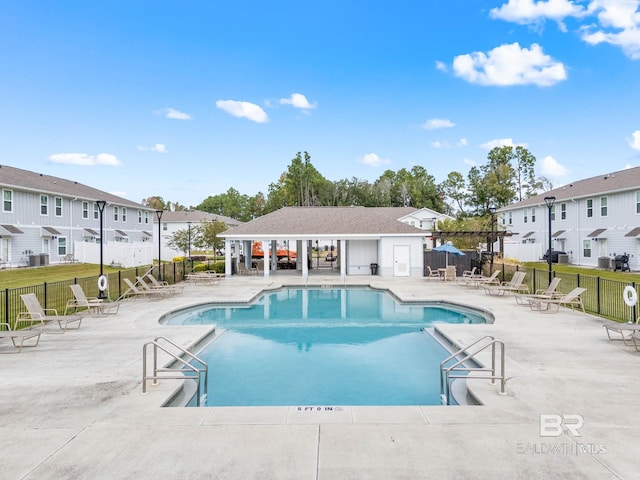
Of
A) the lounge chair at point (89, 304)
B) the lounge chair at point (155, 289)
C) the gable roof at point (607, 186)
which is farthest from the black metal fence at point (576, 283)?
the lounge chair at point (155, 289)

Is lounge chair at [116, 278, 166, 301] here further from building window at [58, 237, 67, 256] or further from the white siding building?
the white siding building

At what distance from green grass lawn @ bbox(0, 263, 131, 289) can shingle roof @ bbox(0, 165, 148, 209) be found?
556 centimetres

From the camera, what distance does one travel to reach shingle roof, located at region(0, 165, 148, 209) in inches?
1074

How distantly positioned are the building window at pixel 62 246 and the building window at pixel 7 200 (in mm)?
4563

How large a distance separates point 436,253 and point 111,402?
2449 cm

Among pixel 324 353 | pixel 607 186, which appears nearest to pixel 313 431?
pixel 324 353

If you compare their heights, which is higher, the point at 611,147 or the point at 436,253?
the point at 611,147

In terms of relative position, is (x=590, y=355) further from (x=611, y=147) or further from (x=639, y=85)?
(x=611, y=147)

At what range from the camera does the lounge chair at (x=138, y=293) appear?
16.8 m

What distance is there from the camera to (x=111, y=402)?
594 cm

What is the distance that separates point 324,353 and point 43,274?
21365mm

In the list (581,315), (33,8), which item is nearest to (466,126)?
(581,315)

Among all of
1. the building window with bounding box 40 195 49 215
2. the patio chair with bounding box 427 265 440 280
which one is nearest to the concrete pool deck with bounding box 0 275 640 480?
the patio chair with bounding box 427 265 440 280

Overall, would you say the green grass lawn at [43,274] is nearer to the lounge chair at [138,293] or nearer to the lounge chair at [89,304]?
the lounge chair at [138,293]
